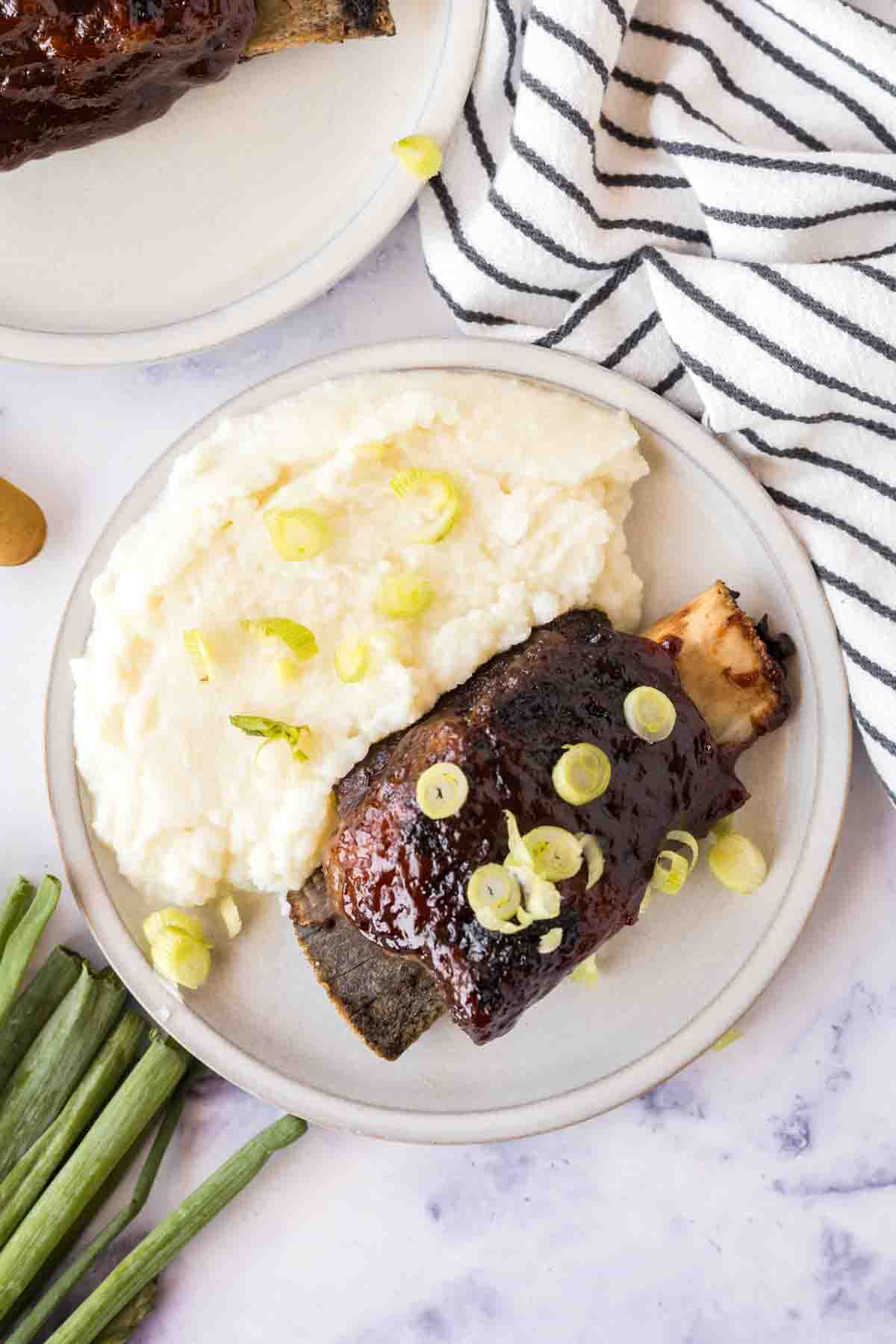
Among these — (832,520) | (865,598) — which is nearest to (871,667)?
(865,598)

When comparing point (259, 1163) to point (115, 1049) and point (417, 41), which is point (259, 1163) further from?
point (417, 41)

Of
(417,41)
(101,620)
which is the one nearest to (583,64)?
(417,41)

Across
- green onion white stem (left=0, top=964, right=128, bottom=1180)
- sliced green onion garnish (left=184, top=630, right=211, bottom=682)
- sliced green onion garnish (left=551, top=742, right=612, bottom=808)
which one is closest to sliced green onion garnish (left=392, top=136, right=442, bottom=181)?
sliced green onion garnish (left=184, top=630, right=211, bottom=682)

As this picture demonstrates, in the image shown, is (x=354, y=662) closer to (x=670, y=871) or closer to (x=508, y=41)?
(x=670, y=871)

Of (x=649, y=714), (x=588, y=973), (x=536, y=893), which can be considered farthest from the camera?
(x=588, y=973)

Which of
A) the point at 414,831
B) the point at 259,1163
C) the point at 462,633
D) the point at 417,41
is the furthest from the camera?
the point at 259,1163

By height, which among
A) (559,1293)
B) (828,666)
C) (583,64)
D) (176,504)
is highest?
(583,64)

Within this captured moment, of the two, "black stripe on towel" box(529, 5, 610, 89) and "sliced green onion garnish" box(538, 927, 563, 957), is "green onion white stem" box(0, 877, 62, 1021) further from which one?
"black stripe on towel" box(529, 5, 610, 89)
